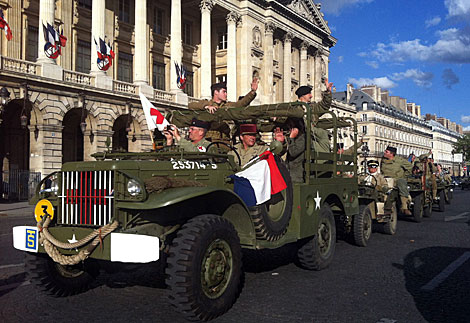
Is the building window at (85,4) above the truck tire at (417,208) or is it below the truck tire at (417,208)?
above

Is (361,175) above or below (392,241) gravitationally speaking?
above

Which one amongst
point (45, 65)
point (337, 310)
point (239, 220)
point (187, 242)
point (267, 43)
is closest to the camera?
point (187, 242)

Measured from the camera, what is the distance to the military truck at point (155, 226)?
13.5ft

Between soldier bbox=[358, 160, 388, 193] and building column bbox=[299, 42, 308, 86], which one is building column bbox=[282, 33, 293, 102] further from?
soldier bbox=[358, 160, 388, 193]

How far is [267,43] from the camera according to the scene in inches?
1757

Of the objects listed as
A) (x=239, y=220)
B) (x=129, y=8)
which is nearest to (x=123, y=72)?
(x=129, y=8)

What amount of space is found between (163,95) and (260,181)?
2893 cm

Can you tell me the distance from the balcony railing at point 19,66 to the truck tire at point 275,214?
2130cm

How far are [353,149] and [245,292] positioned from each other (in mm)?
4153

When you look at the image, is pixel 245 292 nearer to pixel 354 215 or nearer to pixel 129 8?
pixel 354 215

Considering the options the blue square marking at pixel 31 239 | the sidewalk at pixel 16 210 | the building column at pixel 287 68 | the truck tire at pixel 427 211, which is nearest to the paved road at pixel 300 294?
the blue square marking at pixel 31 239

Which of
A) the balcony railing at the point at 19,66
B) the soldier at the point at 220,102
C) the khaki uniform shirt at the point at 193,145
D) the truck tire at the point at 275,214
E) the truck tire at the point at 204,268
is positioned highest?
the balcony railing at the point at 19,66

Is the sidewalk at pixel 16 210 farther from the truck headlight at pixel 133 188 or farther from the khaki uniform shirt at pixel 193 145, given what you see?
the truck headlight at pixel 133 188

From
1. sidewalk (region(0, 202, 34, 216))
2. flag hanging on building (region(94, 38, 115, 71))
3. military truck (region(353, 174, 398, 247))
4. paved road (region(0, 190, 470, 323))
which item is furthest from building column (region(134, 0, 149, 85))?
paved road (region(0, 190, 470, 323))
